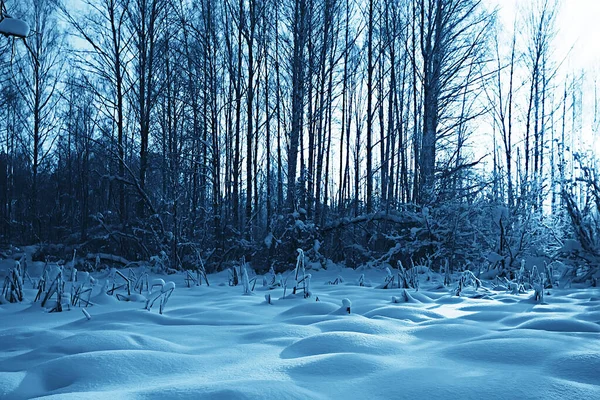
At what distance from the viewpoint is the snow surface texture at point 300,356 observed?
3.69 ft

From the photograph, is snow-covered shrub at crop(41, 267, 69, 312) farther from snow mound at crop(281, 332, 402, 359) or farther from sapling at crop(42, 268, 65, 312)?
snow mound at crop(281, 332, 402, 359)

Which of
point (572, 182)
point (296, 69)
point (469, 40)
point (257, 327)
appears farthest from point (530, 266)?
point (469, 40)

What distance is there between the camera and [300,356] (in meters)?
1.57

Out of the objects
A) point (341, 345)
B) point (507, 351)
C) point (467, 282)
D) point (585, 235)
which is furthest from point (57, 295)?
point (585, 235)

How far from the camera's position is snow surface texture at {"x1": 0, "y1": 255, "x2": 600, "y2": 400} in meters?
1.12

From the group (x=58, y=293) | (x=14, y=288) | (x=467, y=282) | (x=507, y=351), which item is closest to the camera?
(x=507, y=351)

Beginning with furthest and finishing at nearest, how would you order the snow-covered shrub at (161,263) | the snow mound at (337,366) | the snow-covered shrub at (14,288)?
1. the snow-covered shrub at (161,263)
2. the snow-covered shrub at (14,288)
3. the snow mound at (337,366)

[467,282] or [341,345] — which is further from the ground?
[341,345]

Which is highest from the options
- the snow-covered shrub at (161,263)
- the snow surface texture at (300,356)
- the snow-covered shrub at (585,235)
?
the snow-covered shrub at (585,235)

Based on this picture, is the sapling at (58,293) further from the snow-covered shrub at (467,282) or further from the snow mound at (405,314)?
the snow-covered shrub at (467,282)

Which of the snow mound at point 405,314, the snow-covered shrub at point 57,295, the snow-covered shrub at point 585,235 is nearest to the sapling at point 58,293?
the snow-covered shrub at point 57,295

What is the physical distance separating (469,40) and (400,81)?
3875 mm

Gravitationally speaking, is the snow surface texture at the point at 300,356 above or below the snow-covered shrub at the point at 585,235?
below

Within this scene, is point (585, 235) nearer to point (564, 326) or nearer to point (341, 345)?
point (564, 326)
